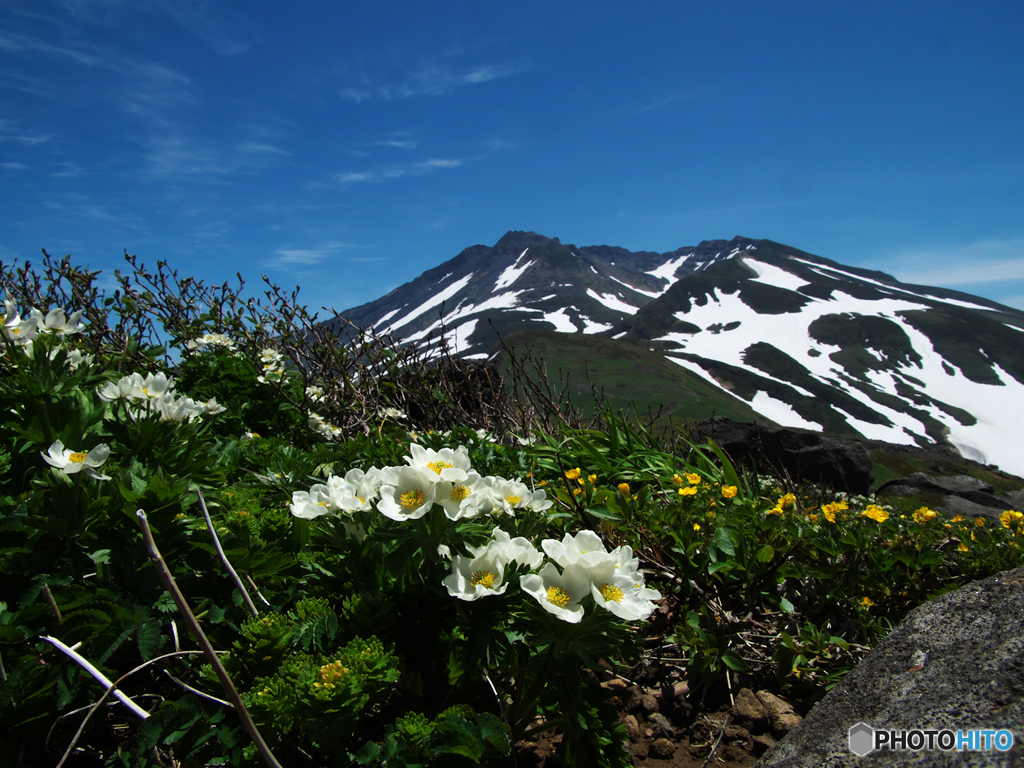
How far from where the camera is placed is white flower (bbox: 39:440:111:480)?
4.73ft

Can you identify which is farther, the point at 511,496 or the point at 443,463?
the point at 511,496

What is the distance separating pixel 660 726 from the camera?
185 cm

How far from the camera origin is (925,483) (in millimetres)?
10727

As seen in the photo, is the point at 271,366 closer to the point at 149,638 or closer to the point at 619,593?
the point at 149,638

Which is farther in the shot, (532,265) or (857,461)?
(532,265)

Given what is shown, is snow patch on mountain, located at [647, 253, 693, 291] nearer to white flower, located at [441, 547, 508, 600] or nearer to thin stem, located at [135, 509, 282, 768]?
white flower, located at [441, 547, 508, 600]

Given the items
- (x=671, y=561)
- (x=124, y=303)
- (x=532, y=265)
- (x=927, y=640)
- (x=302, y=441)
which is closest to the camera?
(x=927, y=640)

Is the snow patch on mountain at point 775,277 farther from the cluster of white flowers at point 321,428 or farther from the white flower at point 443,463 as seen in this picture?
the white flower at point 443,463

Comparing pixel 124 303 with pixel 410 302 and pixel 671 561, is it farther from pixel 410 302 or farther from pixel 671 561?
Result: pixel 410 302

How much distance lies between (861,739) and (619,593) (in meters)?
0.52

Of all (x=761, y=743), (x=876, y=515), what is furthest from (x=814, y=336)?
(x=761, y=743)

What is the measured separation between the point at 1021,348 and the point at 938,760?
357ft

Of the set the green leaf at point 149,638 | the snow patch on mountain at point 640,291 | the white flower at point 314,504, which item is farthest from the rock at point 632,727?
the snow patch on mountain at point 640,291

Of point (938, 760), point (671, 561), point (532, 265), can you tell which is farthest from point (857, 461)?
point (532, 265)
